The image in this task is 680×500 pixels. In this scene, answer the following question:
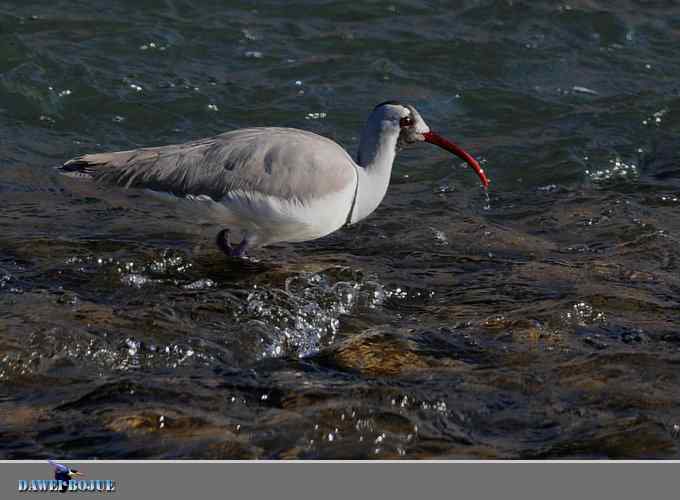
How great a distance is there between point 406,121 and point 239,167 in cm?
135

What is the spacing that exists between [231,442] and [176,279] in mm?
2744

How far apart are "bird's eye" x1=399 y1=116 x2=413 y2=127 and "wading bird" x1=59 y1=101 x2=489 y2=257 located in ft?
0.24

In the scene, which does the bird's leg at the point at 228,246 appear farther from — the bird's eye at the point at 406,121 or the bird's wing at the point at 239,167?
the bird's eye at the point at 406,121

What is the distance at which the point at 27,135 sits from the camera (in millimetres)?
11461

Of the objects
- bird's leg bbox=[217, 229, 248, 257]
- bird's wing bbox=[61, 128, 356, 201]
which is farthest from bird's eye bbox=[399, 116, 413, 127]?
bird's leg bbox=[217, 229, 248, 257]

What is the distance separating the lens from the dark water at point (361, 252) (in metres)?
6.01

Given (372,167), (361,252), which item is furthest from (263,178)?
(361,252)

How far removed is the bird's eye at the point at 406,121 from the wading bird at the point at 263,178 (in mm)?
72

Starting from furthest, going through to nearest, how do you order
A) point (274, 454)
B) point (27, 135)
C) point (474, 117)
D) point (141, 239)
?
point (474, 117) < point (27, 135) < point (141, 239) < point (274, 454)

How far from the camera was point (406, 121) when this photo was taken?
8.91 meters

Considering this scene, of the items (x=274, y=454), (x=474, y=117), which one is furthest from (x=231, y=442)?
(x=474, y=117)

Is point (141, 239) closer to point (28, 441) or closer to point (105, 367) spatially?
point (105, 367)
